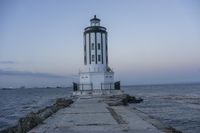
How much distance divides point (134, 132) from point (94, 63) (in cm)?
2892

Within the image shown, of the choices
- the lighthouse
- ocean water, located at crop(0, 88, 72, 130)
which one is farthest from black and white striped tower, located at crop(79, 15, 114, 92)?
ocean water, located at crop(0, 88, 72, 130)

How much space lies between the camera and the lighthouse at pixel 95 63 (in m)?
39.9

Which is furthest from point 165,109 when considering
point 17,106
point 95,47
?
point 17,106

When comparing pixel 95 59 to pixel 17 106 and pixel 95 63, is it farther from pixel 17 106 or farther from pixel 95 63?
pixel 17 106

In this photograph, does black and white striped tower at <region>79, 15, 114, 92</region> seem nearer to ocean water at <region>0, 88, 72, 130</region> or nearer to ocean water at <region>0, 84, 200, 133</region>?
ocean water at <region>0, 84, 200, 133</region>

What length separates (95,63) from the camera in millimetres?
40625

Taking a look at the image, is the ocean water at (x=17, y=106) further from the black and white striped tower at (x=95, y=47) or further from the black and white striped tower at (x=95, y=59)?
the black and white striped tower at (x=95, y=47)

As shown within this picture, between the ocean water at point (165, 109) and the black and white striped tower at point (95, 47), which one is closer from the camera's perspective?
the ocean water at point (165, 109)

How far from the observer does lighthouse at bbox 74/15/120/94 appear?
3988 cm

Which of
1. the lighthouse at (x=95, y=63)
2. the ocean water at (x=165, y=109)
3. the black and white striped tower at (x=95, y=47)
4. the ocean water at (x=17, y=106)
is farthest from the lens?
the black and white striped tower at (x=95, y=47)

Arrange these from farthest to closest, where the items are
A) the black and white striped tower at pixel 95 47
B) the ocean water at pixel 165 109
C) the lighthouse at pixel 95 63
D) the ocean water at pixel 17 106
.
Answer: the black and white striped tower at pixel 95 47
the lighthouse at pixel 95 63
the ocean water at pixel 17 106
the ocean water at pixel 165 109

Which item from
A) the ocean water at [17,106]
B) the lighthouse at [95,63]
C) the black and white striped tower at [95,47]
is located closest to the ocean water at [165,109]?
the ocean water at [17,106]

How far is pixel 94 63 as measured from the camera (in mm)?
40625

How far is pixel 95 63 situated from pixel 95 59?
0.45 metres
